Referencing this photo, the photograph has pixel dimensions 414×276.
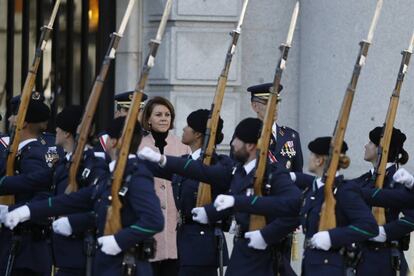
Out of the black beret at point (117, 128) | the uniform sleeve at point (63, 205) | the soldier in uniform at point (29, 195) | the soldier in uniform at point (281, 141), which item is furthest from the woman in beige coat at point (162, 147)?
the black beret at point (117, 128)

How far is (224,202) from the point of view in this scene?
11242 millimetres

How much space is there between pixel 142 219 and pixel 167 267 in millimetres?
2579

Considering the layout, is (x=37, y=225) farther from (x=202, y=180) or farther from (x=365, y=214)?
(x=365, y=214)

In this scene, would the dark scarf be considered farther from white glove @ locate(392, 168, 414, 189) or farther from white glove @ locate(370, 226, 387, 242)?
white glove @ locate(392, 168, 414, 189)

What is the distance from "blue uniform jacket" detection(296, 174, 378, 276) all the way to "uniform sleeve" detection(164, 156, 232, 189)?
737 mm

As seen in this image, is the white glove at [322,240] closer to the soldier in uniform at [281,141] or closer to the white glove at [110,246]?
the white glove at [110,246]

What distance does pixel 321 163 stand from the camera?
11531mm

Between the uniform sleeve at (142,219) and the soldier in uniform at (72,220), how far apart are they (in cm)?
59

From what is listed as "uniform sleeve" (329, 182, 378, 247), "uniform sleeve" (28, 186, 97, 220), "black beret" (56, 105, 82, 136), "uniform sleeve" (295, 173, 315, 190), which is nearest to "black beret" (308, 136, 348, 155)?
"uniform sleeve" (329, 182, 378, 247)

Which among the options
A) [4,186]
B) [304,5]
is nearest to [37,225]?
[4,186]

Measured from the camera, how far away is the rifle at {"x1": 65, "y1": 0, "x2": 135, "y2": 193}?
449 inches

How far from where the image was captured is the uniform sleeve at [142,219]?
34.8 feet

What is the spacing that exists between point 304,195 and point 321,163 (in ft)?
0.73

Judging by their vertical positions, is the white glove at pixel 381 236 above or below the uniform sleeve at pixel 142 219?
below
